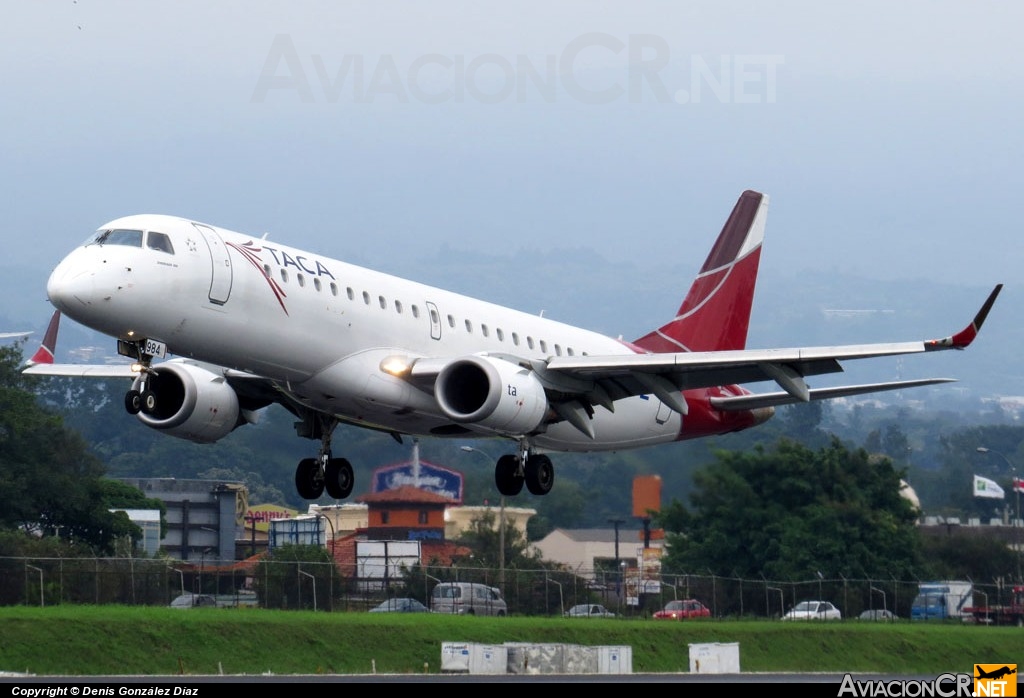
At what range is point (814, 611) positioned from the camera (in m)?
66.1

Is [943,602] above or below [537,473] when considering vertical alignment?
below

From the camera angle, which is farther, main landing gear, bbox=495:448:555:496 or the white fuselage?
main landing gear, bbox=495:448:555:496

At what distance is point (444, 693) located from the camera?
84.5 feet

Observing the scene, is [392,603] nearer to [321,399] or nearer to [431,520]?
[321,399]

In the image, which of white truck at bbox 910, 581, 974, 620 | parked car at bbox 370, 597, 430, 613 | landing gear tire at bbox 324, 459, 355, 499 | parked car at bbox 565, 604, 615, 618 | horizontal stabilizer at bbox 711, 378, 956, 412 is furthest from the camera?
white truck at bbox 910, 581, 974, 620

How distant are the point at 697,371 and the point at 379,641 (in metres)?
13.5

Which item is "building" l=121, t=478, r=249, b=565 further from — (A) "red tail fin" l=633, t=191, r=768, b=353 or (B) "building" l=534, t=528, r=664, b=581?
(A) "red tail fin" l=633, t=191, r=768, b=353

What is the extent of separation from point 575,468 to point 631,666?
81.2 m

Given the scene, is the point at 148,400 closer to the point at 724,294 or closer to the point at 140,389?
the point at 140,389

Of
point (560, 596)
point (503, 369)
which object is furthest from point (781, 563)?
point (503, 369)

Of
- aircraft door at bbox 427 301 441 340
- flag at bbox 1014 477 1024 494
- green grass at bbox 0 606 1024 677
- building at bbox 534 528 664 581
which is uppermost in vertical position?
aircraft door at bbox 427 301 441 340

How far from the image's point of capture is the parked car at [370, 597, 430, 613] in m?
55.8


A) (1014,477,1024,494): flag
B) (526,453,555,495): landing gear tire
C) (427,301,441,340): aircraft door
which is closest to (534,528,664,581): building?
(1014,477,1024,494): flag

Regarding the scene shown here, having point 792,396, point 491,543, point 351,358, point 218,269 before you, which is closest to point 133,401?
point 218,269
